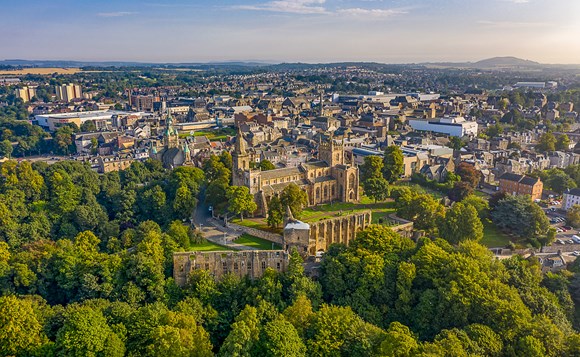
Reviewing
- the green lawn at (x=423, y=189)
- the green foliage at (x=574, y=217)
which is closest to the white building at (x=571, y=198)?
the green foliage at (x=574, y=217)

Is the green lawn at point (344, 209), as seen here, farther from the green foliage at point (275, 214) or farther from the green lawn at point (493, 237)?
the green lawn at point (493, 237)

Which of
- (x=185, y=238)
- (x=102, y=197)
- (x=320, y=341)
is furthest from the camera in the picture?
(x=102, y=197)

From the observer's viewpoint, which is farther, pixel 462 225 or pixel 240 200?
pixel 240 200

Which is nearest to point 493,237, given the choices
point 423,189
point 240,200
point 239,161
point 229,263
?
point 423,189

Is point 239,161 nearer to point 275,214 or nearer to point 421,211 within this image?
point 275,214

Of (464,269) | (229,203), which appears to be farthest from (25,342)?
(464,269)

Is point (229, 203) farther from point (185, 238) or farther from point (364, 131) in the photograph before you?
point (364, 131)

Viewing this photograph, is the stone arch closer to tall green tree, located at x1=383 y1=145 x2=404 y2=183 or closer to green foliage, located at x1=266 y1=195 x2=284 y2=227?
tall green tree, located at x1=383 y1=145 x2=404 y2=183
